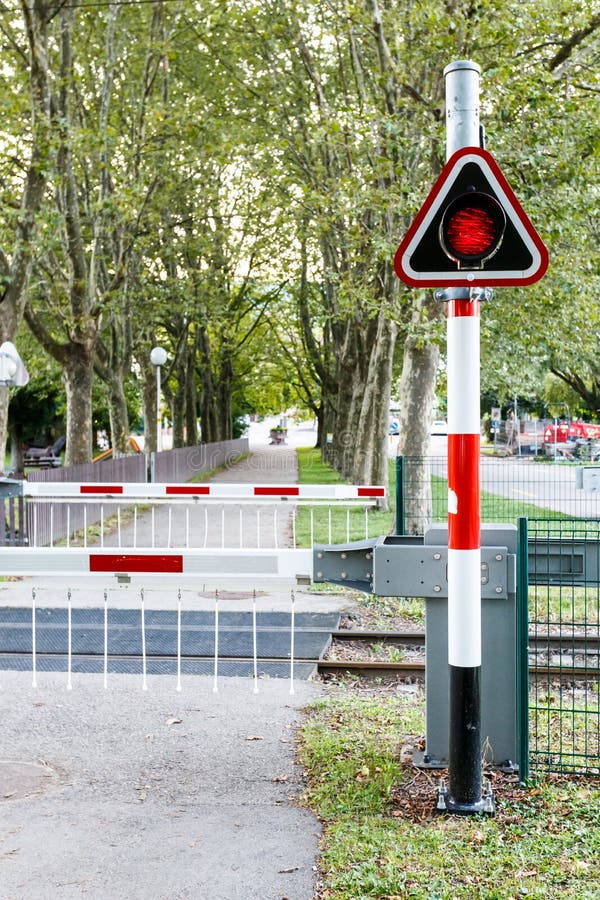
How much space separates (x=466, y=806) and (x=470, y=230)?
2.79m

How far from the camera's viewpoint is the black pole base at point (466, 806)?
16.4 ft

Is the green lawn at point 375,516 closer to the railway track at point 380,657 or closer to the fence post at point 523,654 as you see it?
the railway track at point 380,657

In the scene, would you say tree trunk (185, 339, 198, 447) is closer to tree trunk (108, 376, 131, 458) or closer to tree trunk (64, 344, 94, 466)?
→ tree trunk (108, 376, 131, 458)

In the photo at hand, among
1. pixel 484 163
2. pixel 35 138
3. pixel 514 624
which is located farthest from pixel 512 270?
pixel 35 138

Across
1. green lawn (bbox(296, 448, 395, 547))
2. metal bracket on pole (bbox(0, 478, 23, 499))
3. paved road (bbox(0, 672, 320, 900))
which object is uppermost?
metal bracket on pole (bbox(0, 478, 23, 499))

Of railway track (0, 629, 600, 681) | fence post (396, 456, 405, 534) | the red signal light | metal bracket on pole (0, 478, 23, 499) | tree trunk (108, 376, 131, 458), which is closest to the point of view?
the red signal light

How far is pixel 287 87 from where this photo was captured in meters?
25.3

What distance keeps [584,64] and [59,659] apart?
547 inches

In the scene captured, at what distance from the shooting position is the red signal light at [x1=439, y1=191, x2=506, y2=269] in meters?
4.89

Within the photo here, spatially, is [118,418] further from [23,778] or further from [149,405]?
[23,778]

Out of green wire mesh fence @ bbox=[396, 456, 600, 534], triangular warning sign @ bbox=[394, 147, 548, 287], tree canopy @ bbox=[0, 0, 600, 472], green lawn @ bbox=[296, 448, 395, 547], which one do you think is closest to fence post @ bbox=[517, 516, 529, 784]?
triangular warning sign @ bbox=[394, 147, 548, 287]

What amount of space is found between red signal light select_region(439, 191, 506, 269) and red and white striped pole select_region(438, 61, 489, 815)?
217 millimetres

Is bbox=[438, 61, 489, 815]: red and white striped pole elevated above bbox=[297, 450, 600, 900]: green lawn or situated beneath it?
elevated above

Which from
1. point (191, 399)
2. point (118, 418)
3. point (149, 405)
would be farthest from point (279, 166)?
point (191, 399)
